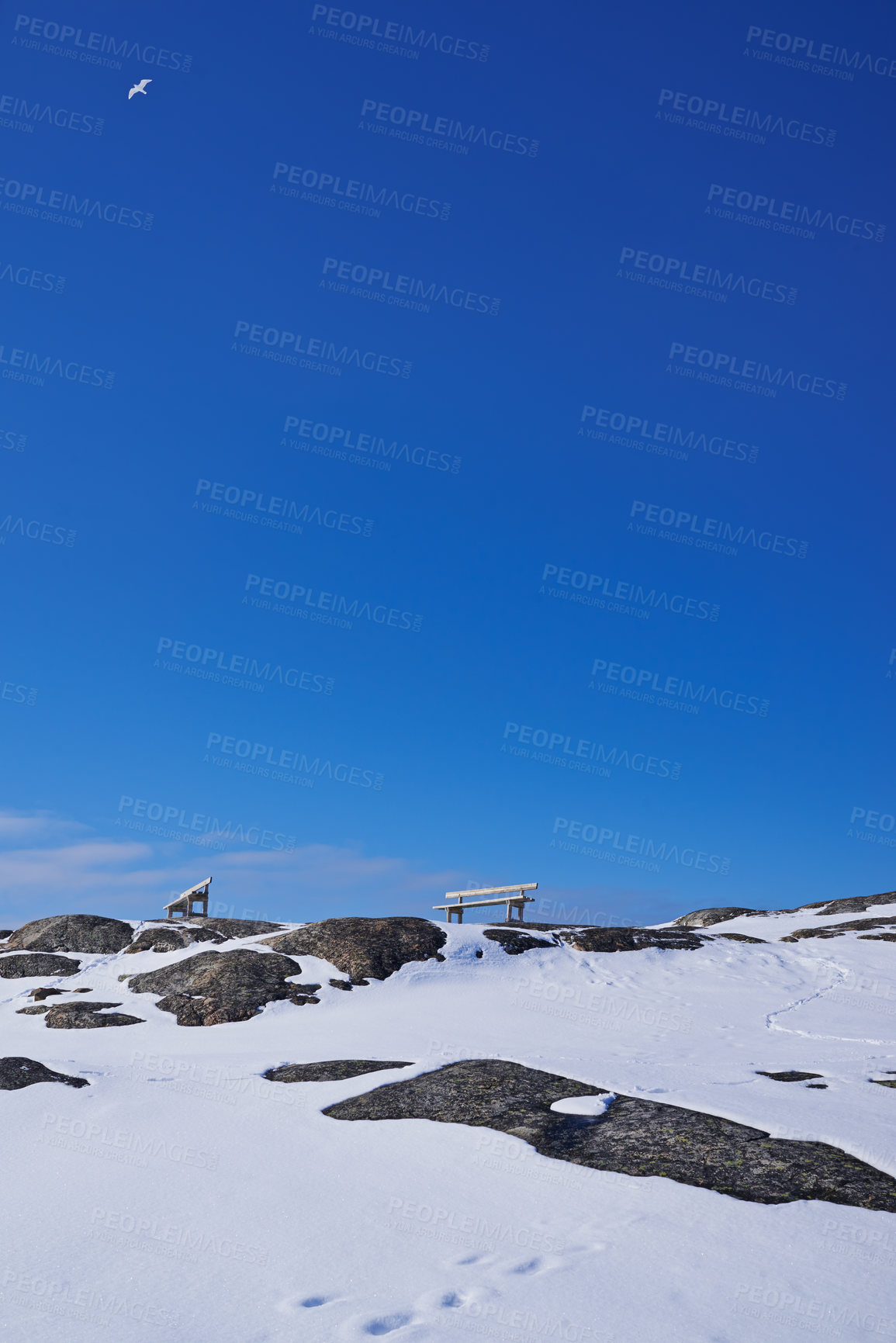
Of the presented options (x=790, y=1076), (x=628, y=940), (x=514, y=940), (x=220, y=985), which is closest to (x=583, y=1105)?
(x=790, y=1076)

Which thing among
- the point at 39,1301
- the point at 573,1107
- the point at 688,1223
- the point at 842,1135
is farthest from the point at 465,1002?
the point at 39,1301

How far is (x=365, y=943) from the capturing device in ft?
83.0

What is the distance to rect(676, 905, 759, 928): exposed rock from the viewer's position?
3976 centimetres

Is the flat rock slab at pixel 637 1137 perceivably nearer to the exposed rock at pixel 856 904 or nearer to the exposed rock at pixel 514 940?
the exposed rock at pixel 514 940

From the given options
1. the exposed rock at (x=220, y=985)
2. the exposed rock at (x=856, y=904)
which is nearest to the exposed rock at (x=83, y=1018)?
the exposed rock at (x=220, y=985)

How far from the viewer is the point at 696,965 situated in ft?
83.6

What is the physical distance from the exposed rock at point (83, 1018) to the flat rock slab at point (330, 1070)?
8172mm

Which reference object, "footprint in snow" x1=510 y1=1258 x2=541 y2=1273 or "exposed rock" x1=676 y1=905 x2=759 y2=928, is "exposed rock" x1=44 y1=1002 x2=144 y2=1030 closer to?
"footprint in snow" x1=510 y1=1258 x2=541 y2=1273

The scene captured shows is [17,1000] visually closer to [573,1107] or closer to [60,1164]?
[60,1164]

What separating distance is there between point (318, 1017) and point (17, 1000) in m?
10.3

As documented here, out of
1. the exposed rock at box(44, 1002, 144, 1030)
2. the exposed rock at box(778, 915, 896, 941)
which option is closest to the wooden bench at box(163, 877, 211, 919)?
the exposed rock at box(44, 1002, 144, 1030)

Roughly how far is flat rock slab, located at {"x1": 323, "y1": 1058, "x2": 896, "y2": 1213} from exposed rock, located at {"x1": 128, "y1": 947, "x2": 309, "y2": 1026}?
977 centimetres

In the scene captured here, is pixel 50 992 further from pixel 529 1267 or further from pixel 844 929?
pixel 844 929

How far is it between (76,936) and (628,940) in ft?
67.2
